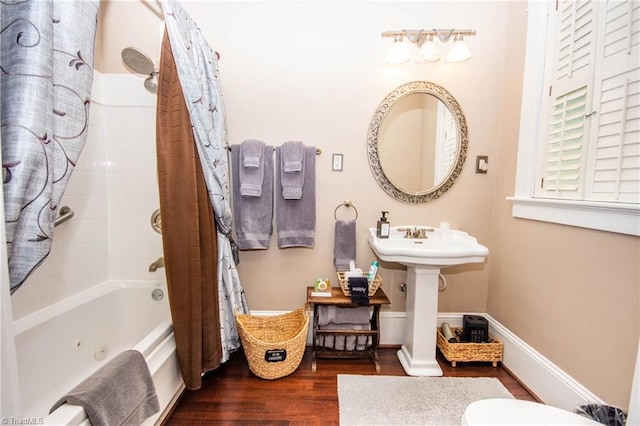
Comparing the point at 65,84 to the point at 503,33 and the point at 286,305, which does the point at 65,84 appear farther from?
the point at 503,33

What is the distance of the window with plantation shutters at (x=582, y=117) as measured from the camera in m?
1.17

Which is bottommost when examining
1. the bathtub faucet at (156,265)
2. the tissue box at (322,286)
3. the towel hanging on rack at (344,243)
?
the tissue box at (322,286)

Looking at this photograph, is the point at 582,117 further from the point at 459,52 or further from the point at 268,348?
the point at 268,348

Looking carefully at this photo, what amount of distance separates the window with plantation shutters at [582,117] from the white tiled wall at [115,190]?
7.81ft

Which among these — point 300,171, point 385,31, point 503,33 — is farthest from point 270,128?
point 503,33

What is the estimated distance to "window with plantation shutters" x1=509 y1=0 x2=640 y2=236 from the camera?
1.17 metres

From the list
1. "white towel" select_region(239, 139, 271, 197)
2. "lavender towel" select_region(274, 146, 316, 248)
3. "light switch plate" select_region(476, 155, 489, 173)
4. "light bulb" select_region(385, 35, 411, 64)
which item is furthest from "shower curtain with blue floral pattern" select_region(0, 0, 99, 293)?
"light switch plate" select_region(476, 155, 489, 173)

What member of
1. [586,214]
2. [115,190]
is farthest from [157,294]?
[586,214]

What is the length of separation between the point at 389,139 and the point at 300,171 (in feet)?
A: 2.17

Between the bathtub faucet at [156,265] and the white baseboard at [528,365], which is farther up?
the bathtub faucet at [156,265]

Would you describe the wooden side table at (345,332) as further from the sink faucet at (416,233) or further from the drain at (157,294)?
the drain at (157,294)

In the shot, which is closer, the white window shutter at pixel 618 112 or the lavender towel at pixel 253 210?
the white window shutter at pixel 618 112

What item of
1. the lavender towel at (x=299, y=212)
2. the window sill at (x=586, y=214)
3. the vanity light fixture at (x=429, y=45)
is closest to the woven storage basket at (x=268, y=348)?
the lavender towel at (x=299, y=212)

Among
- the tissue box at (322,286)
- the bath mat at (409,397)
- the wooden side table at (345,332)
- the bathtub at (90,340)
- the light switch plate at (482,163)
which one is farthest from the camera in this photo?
the light switch plate at (482,163)
